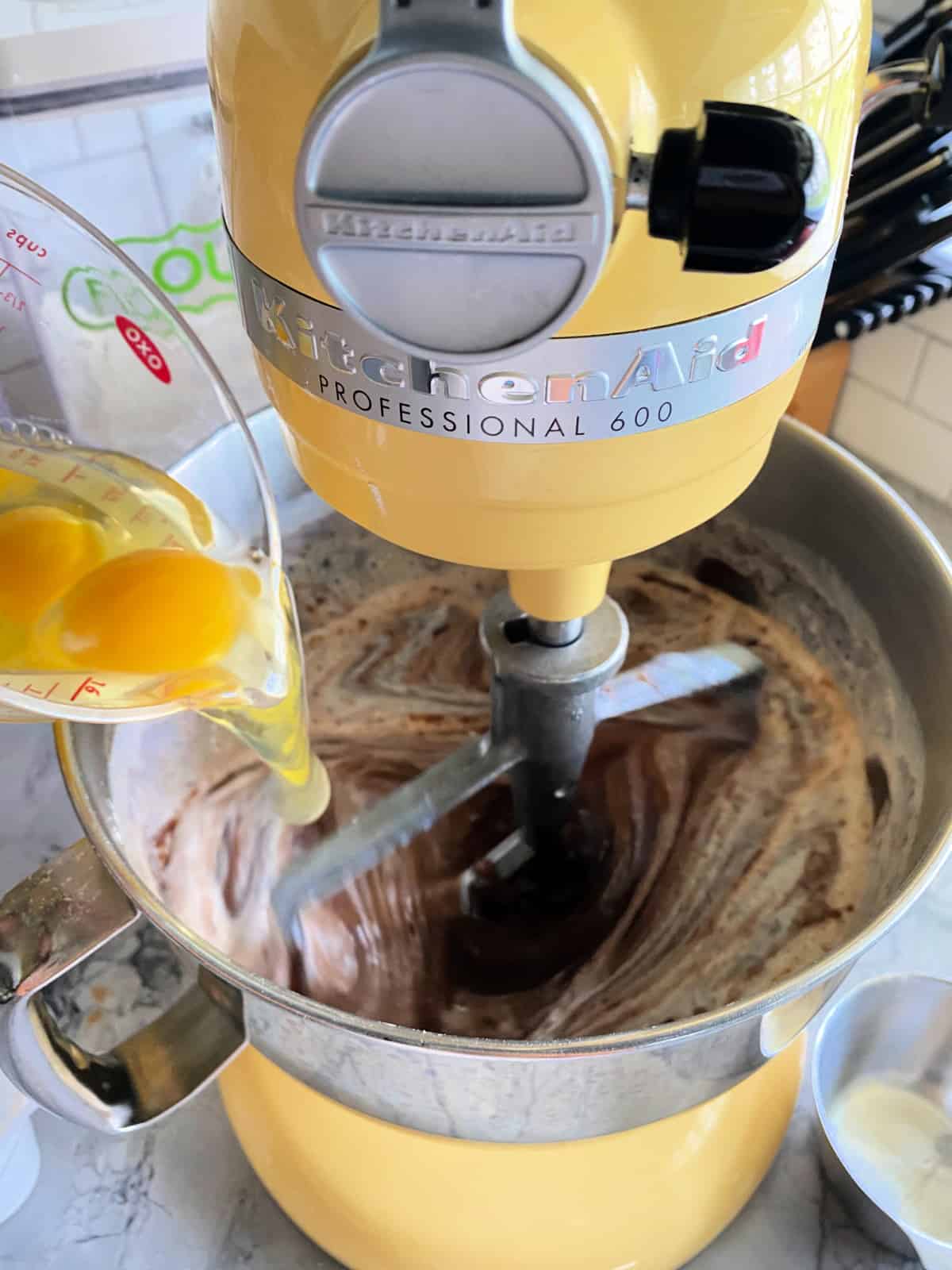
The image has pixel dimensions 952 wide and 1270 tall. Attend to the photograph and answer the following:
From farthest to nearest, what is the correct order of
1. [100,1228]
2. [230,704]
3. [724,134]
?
[100,1228] < [230,704] < [724,134]

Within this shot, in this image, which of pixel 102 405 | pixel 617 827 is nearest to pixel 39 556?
pixel 102 405

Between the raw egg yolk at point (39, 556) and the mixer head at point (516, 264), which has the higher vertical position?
the mixer head at point (516, 264)

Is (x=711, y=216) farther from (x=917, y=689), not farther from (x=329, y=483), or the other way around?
(x=917, y=689)

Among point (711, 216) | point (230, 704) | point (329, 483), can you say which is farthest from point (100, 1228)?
point (711, 216)

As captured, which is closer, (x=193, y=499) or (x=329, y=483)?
(x=329, y=483)

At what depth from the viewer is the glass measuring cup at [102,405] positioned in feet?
1.28

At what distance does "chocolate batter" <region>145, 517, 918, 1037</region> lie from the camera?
1.58 feet

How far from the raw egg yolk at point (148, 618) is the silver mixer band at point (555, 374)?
6.4 inches

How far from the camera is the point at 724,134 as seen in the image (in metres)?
0.21

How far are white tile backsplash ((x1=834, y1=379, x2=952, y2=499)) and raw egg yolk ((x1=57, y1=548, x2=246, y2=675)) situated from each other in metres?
0.56

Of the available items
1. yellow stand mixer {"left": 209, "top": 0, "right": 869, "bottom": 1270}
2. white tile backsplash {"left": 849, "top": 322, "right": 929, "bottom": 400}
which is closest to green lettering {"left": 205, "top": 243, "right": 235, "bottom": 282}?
yellow stand mixer {"left": 209, "top": 0, "right": 869, "bottom": 1270}

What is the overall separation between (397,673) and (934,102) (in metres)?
0.38

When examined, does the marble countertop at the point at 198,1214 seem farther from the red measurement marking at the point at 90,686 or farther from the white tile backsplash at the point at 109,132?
the white tile backsplash at the point at 109,132

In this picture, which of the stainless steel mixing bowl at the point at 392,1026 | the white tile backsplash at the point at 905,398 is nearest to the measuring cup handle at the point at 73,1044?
the stainless steel mixing bowl at the point at 392,1026
